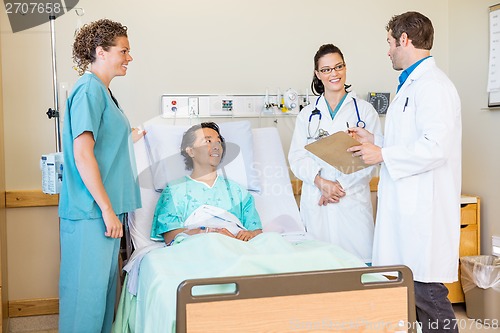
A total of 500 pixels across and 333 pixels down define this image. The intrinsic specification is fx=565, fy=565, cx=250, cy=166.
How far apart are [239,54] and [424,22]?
Result: 4.21 feet

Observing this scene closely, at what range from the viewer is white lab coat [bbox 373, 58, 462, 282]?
209cm

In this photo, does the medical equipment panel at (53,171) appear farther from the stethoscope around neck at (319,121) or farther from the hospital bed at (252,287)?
the stethoscope around neck at (319,121)

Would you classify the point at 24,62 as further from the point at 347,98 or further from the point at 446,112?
the point at 446,112

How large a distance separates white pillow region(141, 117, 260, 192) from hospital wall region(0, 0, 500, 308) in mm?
422

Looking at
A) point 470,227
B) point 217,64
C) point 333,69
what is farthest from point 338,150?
point 470,227

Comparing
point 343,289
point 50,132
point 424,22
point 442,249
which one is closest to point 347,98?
point 424,22

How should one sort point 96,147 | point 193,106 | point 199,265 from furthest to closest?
point 193,106
point 96,147
point 199,265

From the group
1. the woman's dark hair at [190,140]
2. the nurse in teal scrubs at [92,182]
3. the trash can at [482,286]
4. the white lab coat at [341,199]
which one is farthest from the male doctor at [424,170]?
the nurse in teal scrubs at [92,182]

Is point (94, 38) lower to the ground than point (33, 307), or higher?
higher

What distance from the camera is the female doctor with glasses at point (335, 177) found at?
2.61 metres

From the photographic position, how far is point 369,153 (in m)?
2.24

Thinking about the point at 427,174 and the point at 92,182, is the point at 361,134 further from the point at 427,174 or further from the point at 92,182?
the point at 92,182

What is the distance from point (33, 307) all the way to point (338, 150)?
1848 mm

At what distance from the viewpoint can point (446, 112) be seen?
208cm
